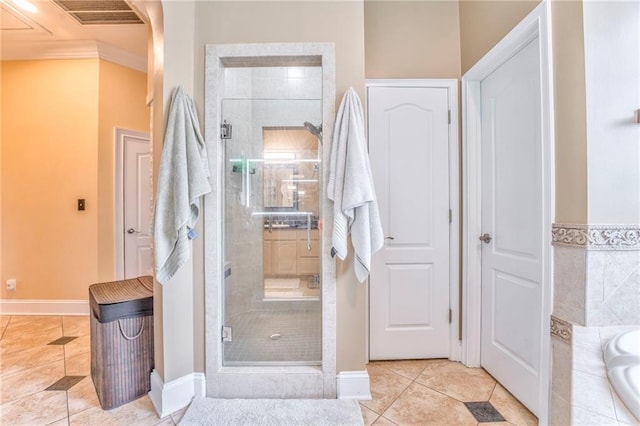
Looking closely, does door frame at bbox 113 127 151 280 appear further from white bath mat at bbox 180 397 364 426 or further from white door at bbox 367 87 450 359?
white door at bbox 367 87 450 359

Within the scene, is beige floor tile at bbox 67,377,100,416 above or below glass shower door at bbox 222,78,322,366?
below

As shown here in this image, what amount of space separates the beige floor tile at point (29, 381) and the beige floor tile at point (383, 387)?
210 cm

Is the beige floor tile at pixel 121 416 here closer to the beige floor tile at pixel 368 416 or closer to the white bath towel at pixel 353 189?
the beige floor tile at pixel 368 416

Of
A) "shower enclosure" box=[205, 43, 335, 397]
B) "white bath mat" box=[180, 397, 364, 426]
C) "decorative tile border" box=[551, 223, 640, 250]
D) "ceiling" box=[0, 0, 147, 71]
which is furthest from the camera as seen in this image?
"ceiling" box=[0, 0, 147, 71]

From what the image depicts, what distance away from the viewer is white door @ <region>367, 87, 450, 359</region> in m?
2.10

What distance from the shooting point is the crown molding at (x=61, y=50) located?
2847 millimetres

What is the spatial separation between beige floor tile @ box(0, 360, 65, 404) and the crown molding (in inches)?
119

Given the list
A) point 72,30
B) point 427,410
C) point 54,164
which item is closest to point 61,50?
point 72,30

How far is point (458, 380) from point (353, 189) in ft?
5.07

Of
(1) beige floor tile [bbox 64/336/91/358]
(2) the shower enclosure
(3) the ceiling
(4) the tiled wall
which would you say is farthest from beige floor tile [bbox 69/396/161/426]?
(3) the ceiling

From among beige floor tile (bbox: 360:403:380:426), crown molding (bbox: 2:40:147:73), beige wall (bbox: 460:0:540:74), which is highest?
crown molding (bbox: 2:40:147:73)

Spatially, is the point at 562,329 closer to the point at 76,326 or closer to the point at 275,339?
the point at 275,339

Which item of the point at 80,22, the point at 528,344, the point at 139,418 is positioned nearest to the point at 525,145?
the point at 528,344

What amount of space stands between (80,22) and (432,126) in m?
3.39
